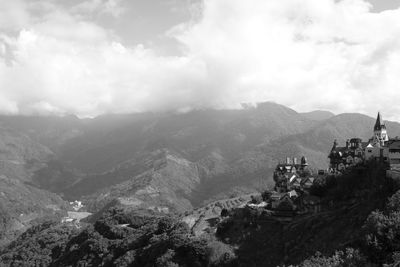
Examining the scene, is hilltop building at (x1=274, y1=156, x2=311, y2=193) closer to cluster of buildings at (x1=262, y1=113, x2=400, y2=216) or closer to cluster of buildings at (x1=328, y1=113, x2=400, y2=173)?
cluster of buildings at (x1=262, y1=113, x2=400, y2=216)

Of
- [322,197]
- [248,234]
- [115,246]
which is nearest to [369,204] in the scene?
[322,197]

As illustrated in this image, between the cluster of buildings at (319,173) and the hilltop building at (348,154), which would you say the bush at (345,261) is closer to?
the cluster of buildings at (319,173)

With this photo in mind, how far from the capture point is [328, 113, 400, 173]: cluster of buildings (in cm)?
5788

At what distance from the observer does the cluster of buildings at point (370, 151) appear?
190 ft

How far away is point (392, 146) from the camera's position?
58156 mm

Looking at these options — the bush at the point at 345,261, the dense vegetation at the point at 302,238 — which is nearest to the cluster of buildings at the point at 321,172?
the dense vegetation at the point at 302,238

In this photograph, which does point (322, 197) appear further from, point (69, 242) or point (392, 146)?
point (69, 242)

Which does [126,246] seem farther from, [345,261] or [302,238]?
[345,261]

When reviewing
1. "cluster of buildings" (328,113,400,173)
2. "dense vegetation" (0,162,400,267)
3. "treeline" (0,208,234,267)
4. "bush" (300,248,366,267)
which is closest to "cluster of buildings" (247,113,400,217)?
"cluster of buildings" (328,113,400,173)

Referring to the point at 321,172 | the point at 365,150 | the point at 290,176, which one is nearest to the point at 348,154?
the point at 321,172

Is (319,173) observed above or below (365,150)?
below

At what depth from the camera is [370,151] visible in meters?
66.2

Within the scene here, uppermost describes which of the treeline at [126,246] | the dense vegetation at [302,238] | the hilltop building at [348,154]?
the hilltop building at [348,154]

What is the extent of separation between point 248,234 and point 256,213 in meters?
4.23
